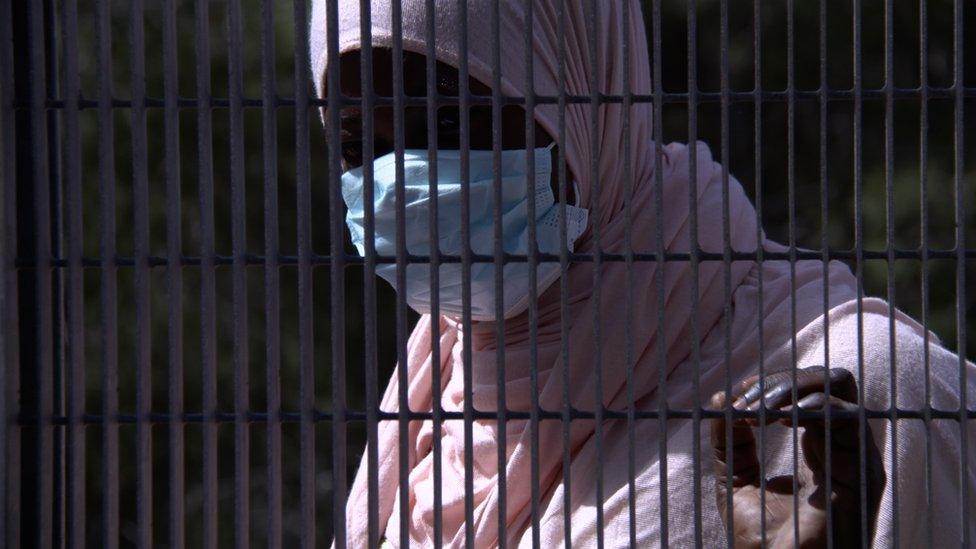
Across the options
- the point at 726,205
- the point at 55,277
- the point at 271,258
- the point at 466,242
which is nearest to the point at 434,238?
the point at 466,242

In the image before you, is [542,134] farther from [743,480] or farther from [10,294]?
[10,294]

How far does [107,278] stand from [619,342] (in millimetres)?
641

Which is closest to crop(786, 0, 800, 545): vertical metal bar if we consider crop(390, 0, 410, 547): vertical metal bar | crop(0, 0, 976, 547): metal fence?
crop(0, 0, 976, 547): metal fence

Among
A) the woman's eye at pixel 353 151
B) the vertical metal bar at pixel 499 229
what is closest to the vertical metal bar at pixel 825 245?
the vertical metal bar at pixel 499 229

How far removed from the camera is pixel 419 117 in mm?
1486

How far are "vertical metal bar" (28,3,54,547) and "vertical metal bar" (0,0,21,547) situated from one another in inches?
0.7

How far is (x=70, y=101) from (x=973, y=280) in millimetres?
3403

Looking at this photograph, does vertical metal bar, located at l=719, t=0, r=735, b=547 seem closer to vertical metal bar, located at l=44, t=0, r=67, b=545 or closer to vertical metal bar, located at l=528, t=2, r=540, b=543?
vertical metal bar, located at l=528, t=2, r=540, b=543

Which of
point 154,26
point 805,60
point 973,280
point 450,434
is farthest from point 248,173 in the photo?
point 450,434

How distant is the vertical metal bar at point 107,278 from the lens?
3.82 ft

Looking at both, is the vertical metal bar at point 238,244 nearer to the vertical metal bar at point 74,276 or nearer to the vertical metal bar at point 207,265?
the vertical metal bar at point 207,265

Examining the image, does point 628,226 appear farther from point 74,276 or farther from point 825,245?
point 74,276

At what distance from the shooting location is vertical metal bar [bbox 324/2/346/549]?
114cm

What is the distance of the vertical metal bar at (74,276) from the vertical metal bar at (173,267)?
0.09 metres
